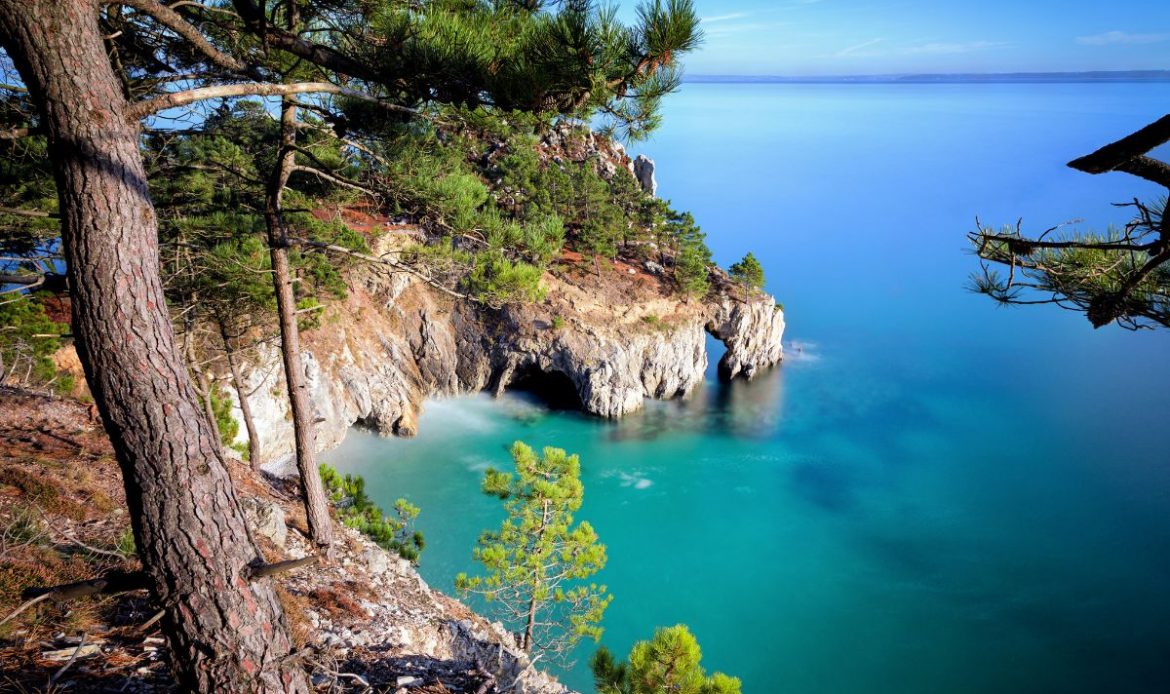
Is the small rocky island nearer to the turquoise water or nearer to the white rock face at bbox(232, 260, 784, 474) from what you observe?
the white rock face at bbox(232, 260, 784, 474)

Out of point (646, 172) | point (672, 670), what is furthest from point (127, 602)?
point (646, 172)

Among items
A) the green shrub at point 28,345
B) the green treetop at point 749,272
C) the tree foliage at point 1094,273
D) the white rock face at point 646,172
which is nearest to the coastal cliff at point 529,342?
the green treetop at point 749,272

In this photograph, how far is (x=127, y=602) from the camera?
13.6ft

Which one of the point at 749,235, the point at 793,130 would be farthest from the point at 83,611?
the point at 793,130

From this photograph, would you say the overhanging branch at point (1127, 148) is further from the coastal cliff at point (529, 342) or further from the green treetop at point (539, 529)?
the coastal cliff at point (529, 342)

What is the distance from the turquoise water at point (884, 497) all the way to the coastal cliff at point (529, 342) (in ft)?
3.89

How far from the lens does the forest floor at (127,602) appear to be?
10.9ft

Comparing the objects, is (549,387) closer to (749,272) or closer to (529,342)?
(529,342)

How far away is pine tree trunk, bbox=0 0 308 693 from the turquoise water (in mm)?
10469

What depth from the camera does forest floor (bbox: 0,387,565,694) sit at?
3322 mm

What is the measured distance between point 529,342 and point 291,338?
1725 cm

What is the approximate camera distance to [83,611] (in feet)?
12.2

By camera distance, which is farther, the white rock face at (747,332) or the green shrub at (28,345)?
the white rock face at (747,332)

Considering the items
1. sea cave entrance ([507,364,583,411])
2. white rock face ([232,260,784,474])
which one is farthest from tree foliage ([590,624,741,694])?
sea cave entrance ([507,364,583,411])
